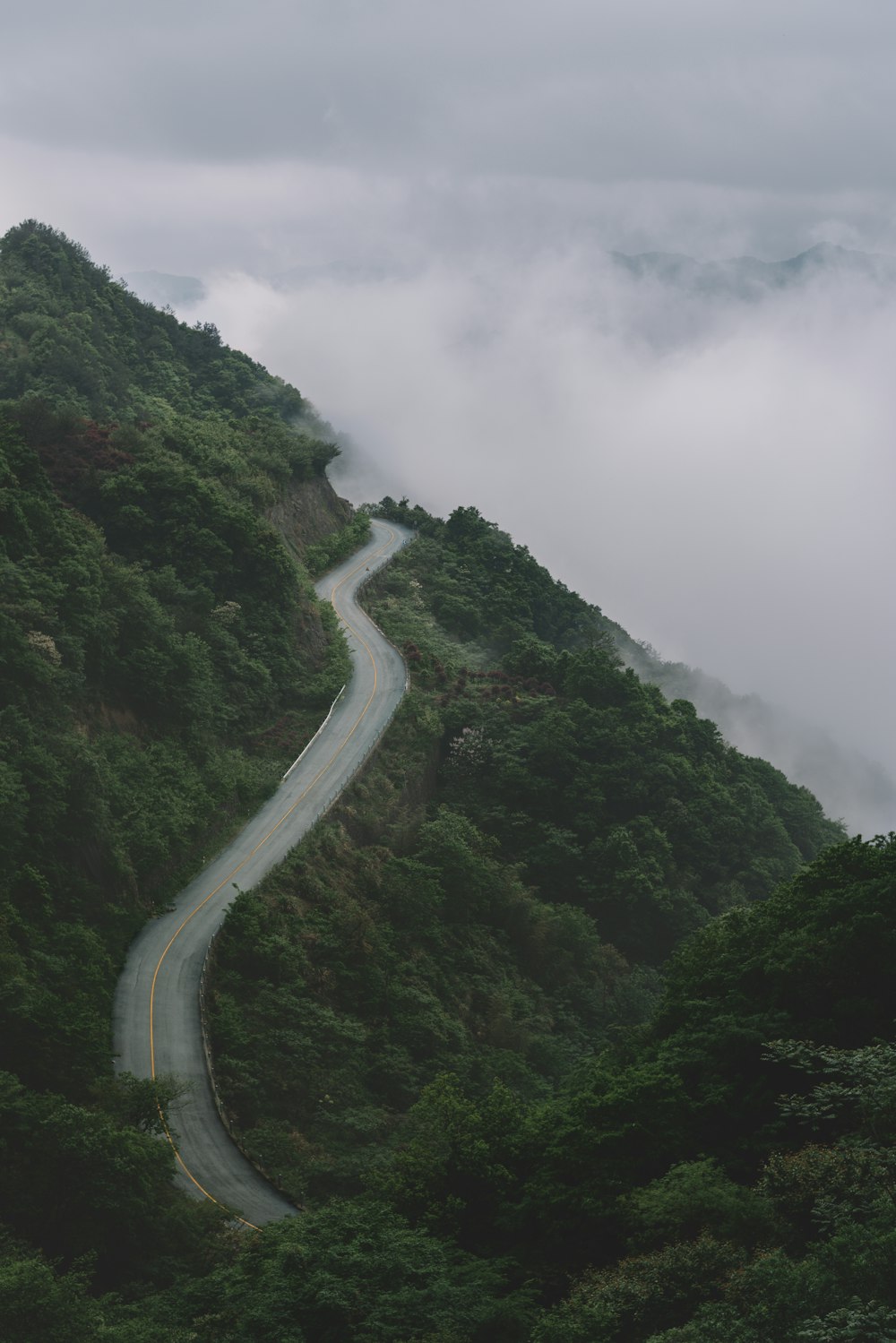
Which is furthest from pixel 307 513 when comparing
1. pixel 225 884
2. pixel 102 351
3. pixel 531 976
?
pixel 531 976

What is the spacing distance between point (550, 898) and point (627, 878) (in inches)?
121

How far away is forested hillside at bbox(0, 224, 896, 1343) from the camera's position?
55.0ft

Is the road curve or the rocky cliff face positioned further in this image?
the rocky cliff face

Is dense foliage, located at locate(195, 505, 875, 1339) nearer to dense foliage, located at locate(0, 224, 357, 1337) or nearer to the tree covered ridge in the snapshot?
dense foliage, located at locate(0, 224, 357, 1337)

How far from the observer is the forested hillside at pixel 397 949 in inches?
660

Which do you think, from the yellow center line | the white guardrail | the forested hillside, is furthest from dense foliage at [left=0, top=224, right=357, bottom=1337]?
the yellow center line

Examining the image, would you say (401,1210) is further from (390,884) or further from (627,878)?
(627,878)

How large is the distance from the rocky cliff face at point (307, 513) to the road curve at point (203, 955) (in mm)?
11222

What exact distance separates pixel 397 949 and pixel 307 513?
32.3 meters

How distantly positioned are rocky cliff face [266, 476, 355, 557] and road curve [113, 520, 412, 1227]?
1122cm

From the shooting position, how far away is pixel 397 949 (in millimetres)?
36156

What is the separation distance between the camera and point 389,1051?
3177cm

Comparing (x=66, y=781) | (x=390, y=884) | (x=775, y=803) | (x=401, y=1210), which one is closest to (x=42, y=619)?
(x=66, y=781)

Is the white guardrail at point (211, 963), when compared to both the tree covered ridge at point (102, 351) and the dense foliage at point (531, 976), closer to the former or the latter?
the dense foliage at point (531, 976)
